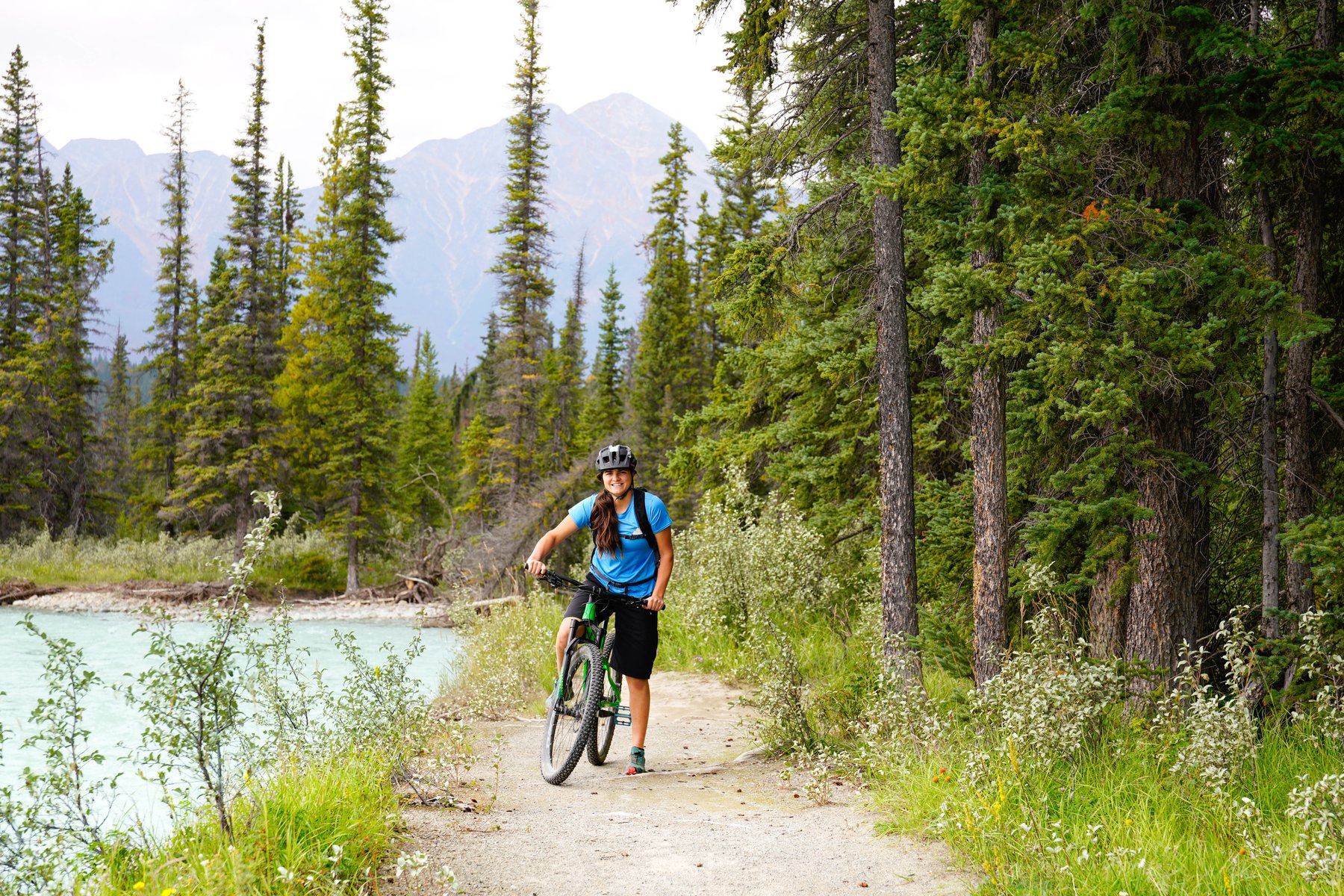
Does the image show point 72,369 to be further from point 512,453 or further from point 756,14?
point 756,14

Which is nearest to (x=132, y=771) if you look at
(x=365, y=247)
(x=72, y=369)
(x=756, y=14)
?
(x=756, y=14)

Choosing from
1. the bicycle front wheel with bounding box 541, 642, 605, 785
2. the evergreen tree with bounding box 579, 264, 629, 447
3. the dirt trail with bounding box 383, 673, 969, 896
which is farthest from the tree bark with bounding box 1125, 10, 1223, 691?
the evergreen tree with bounding box 579, 264, 629, 447

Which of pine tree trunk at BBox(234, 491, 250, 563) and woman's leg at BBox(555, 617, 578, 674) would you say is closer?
woman's leg at BBox(555, 617, 578, 674)

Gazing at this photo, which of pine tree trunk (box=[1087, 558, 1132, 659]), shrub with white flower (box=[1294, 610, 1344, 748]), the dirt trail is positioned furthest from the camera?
pine tree trunk (box=[1087, 558, 1132, 659])

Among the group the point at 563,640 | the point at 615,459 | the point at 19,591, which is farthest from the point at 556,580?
the point at 19,591

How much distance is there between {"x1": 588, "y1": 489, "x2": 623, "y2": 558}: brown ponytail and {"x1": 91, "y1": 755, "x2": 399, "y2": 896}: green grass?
2.44 m

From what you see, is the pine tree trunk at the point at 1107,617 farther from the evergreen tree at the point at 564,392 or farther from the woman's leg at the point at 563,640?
the evergreen tree at the point at 564,392

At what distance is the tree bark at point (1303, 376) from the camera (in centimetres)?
718

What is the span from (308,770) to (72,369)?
38.5 metres

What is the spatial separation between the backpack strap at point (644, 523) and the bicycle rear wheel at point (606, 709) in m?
0.77

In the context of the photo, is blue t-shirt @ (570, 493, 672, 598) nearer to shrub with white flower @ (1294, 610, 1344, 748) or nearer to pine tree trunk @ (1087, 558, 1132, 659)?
pine tree trunk @ (1087, 558, 1132, 659)

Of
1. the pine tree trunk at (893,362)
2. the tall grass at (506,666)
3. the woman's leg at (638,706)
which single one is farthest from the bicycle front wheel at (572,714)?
the pine tree trunk at (893,362)

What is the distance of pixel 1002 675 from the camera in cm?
574

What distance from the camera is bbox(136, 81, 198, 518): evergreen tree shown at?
121 feet
